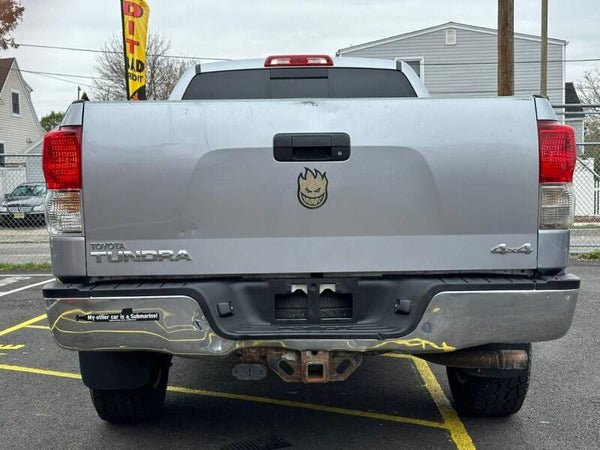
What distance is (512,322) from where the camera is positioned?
10.7 feet

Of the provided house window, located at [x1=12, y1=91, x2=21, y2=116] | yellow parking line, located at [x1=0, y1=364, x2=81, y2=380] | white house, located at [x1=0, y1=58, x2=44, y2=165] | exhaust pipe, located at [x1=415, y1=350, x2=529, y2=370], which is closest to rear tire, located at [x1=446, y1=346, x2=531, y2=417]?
exhaust pipe, located at [x1=415, y1=350, x2=529, y2=370]

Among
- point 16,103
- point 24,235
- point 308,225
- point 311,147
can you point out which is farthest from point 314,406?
point 16,103

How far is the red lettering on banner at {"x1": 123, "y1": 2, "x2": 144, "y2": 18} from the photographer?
37.1 feet

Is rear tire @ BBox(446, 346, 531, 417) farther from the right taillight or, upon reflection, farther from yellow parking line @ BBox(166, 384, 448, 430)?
the right taillight

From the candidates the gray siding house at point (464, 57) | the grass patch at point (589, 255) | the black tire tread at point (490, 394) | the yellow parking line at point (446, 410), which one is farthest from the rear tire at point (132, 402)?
the gray siding house at point (464, 57)

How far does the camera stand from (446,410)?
451 centimetres

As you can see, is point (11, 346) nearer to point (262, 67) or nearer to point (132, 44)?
point (262, 67)

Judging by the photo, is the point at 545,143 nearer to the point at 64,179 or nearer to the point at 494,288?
the point at 494,288

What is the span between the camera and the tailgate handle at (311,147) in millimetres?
3273

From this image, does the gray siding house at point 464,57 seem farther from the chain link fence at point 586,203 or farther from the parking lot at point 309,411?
the parking lot at point 309,411

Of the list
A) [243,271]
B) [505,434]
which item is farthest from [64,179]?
[505,434]

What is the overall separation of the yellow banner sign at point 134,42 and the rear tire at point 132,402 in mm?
7752

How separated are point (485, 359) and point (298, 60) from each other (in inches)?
91.6

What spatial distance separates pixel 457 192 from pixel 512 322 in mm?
643
